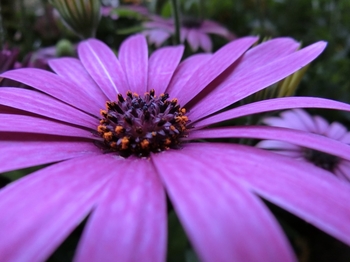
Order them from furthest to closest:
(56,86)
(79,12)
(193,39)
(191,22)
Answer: (191,22), (193,39), (79,12), (56,86)

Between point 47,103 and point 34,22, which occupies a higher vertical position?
point 34,22

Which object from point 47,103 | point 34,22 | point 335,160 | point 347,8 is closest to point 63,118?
point 47,103

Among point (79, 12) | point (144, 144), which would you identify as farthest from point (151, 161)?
point (79, 12)

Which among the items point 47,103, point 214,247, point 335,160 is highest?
point 47,103

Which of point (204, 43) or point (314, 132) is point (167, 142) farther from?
point (204, 43)

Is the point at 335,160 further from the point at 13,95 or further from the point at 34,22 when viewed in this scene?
the point at 34,22

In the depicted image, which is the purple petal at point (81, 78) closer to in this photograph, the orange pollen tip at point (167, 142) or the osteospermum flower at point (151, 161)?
the osteospermum flower at point (151, 161)
